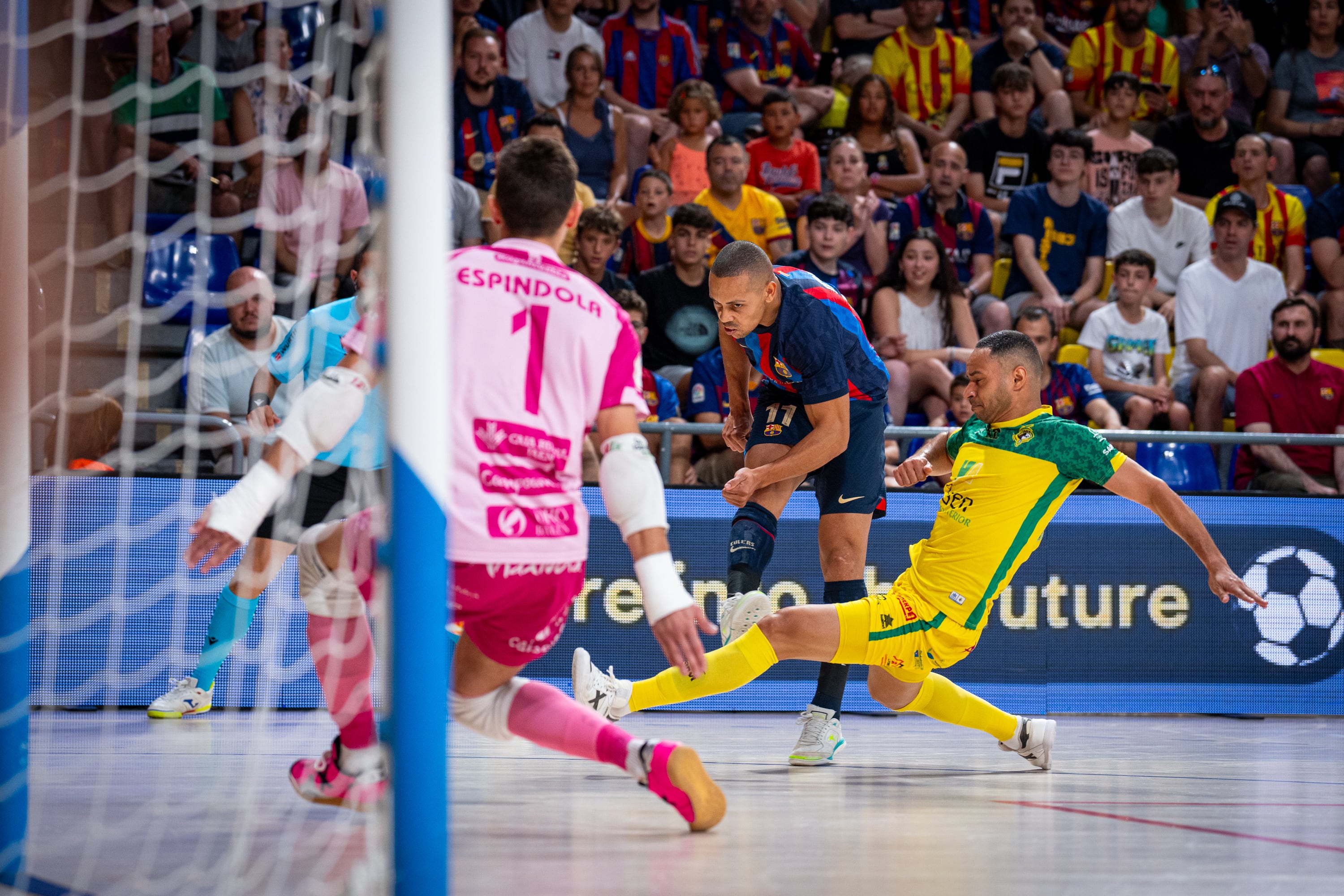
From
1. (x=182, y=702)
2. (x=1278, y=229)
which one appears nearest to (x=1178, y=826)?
(x=182, y=702)

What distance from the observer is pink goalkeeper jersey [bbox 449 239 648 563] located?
3.33 metres

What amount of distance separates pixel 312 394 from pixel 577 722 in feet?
3.69

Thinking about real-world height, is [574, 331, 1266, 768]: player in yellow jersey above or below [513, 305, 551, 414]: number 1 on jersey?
below

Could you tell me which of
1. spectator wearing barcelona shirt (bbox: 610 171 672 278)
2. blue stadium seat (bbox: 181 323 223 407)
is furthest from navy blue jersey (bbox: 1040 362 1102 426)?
blue stadium seat (bbox: 181 323 223 407)

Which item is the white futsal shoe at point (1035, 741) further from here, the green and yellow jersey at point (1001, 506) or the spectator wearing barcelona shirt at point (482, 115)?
the spectator wearing barcelona shirt at point (482, 115)

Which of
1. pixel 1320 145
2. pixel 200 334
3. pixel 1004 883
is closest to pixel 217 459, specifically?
pixel 200 334

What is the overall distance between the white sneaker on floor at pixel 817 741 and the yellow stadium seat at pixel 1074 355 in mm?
4891

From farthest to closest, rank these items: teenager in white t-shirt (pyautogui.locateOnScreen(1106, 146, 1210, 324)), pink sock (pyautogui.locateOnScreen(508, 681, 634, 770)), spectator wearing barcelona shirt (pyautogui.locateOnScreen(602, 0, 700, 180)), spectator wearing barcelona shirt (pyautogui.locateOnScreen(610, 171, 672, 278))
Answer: spectator wearing barcelona shirt (pyautogui.locateOnScreen(602, 0, 700, 180)) → teenager in white t-shirt (pyautogui.locateOnScreen(1106, 146, 1210, 324)) → spectator wearing barcelona shirt (pyautogui.locateOnScreen(610, 171, 672, 278)) → pink sock (pyautogui.locateOnScreen(508, 681, 634, 770))

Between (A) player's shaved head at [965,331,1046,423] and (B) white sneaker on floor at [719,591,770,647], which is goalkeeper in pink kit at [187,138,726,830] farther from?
(A) player's shaved head at [965,331,1046,423]

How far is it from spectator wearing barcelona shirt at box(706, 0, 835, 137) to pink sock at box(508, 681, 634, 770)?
28.2 ft

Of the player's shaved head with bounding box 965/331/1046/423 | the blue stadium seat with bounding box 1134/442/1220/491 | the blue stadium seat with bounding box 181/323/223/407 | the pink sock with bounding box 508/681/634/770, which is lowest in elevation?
the pink sock with bounding box 508/681/634/770

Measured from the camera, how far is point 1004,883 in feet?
9.57

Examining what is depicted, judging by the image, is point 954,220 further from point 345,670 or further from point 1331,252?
point 345,670

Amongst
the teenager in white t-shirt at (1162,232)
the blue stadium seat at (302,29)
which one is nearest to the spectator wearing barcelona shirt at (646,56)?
the blue stadium seat at (302,29)
